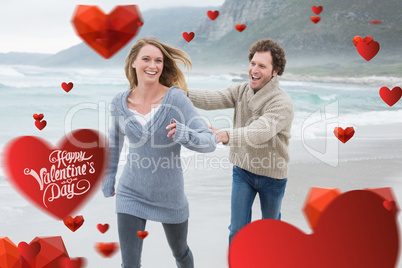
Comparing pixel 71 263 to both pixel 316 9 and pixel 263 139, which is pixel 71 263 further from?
pixel 316 9

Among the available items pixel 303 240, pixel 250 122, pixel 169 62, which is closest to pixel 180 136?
pixel 169 62

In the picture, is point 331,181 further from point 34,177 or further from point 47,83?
point 47,83

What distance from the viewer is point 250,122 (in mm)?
2988

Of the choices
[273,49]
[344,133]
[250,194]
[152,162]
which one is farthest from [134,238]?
[344,133]

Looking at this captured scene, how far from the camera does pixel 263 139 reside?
2.79 m

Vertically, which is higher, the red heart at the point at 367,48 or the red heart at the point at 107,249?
the red heart at the point at 367,48

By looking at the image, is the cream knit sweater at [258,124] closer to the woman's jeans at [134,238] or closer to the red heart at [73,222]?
the woman's jeans at [134,238]

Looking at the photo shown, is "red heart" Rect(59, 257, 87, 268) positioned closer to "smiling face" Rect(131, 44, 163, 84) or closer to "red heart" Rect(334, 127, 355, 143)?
"smiling face" Rect(131, 44, 163, 84)

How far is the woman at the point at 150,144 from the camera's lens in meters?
2.46

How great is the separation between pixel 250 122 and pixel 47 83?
19.1 meters

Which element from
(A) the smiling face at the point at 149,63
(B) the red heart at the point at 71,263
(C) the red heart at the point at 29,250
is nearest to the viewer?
(A) the smiling face at the point at 149,63

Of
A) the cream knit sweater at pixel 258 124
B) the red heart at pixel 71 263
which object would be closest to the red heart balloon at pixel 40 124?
the red heart at pixel 71 263

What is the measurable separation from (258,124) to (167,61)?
0.67m

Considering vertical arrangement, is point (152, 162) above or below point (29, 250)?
above
